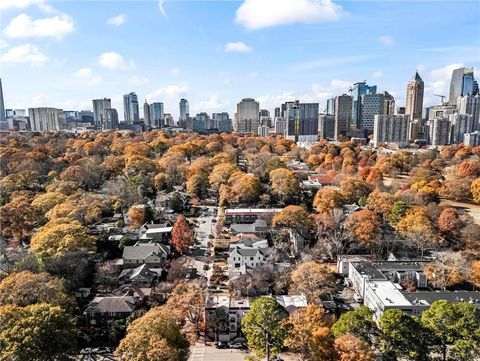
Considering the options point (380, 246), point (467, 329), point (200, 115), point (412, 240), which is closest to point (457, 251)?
point (412, 240)

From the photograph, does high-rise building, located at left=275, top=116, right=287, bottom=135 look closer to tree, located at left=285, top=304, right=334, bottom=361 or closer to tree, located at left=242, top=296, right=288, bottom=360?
tree, located at left=285, top=304, right=334, bottom=361

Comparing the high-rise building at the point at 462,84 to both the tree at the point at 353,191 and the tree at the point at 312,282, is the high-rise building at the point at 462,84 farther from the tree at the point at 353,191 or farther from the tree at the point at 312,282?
the tree at the point at 312,282

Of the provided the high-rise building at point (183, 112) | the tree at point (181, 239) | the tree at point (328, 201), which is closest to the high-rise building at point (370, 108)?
the high-rise building at point (183, 112)

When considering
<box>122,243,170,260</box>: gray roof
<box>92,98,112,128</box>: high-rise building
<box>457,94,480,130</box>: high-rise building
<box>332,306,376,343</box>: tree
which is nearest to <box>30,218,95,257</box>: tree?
<box>122,243,170,260</box>: gray roof

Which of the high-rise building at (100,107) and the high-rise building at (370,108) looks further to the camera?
the high-rise building at (100,107)

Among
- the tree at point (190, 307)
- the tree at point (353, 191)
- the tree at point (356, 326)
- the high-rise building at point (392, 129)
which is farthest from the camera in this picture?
the high-rise building at point (392, 129)

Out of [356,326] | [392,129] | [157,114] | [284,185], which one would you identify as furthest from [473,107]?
[356,326]

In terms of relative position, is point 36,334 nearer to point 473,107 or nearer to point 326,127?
point 326,127

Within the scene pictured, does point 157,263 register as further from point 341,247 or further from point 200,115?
point 200,115
